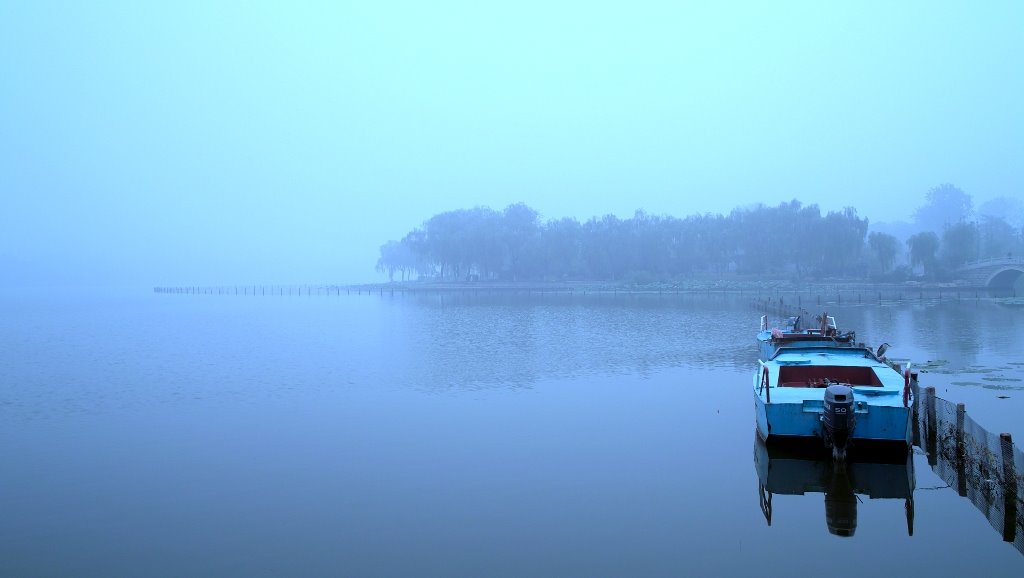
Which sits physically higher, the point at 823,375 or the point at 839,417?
the point at 823,375

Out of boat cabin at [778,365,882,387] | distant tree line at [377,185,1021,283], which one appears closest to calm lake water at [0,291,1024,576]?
boat cabin at [778,365,882,387]

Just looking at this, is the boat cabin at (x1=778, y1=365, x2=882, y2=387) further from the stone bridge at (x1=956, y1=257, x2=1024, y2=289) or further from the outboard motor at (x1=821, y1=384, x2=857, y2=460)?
the stone bridge at (x1=956, y1=257, x2=1024, y2=289)

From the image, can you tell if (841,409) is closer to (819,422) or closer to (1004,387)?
(819,422)

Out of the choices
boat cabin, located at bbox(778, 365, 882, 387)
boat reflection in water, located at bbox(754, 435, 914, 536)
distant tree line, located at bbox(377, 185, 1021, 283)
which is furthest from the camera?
distant tree line, located at bbox(377, 185, 1021, 283)

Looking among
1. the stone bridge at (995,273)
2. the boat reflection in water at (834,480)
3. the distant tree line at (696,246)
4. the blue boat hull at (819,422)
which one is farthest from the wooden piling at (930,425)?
the distant tree line at (696,246)

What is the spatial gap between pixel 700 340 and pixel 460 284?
104 meters

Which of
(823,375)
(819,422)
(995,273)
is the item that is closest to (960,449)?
(819,422)

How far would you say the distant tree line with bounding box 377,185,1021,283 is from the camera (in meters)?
120

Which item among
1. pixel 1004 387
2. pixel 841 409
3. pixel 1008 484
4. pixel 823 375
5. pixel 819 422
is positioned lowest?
pixel 1004 387

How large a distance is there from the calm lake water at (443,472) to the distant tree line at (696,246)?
84445 mm

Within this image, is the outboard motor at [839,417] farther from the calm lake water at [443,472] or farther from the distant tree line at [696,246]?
the distant tree line at [696,246]

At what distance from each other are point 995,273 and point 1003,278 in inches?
108

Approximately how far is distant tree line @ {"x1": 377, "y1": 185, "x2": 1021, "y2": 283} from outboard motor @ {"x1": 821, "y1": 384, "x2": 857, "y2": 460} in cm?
10599

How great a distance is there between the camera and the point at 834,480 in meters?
17.2
